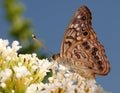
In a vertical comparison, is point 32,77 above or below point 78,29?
below

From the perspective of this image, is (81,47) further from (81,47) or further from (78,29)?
(78,29)

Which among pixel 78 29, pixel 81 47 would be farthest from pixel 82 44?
pixel 78 29

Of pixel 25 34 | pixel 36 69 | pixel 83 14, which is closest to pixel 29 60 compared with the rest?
pixel 36 69

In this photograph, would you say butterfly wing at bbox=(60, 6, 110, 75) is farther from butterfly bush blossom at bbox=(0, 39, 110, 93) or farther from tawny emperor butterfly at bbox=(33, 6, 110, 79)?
butterfly bush blossom at bbox=(0, 39, 110, 93)

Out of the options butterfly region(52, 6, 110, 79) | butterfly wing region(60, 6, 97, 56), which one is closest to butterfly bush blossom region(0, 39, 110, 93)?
butterfly region(52, 6, 110, 79)

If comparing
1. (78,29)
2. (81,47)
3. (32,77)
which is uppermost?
(78,29)

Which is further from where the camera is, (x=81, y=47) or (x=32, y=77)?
(x=81, y=47)

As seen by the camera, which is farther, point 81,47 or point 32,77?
point 81,47

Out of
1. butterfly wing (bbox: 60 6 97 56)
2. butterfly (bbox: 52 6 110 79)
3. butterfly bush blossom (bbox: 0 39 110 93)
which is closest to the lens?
butterfly bush blossom (bbox: 0 39 110 93)
